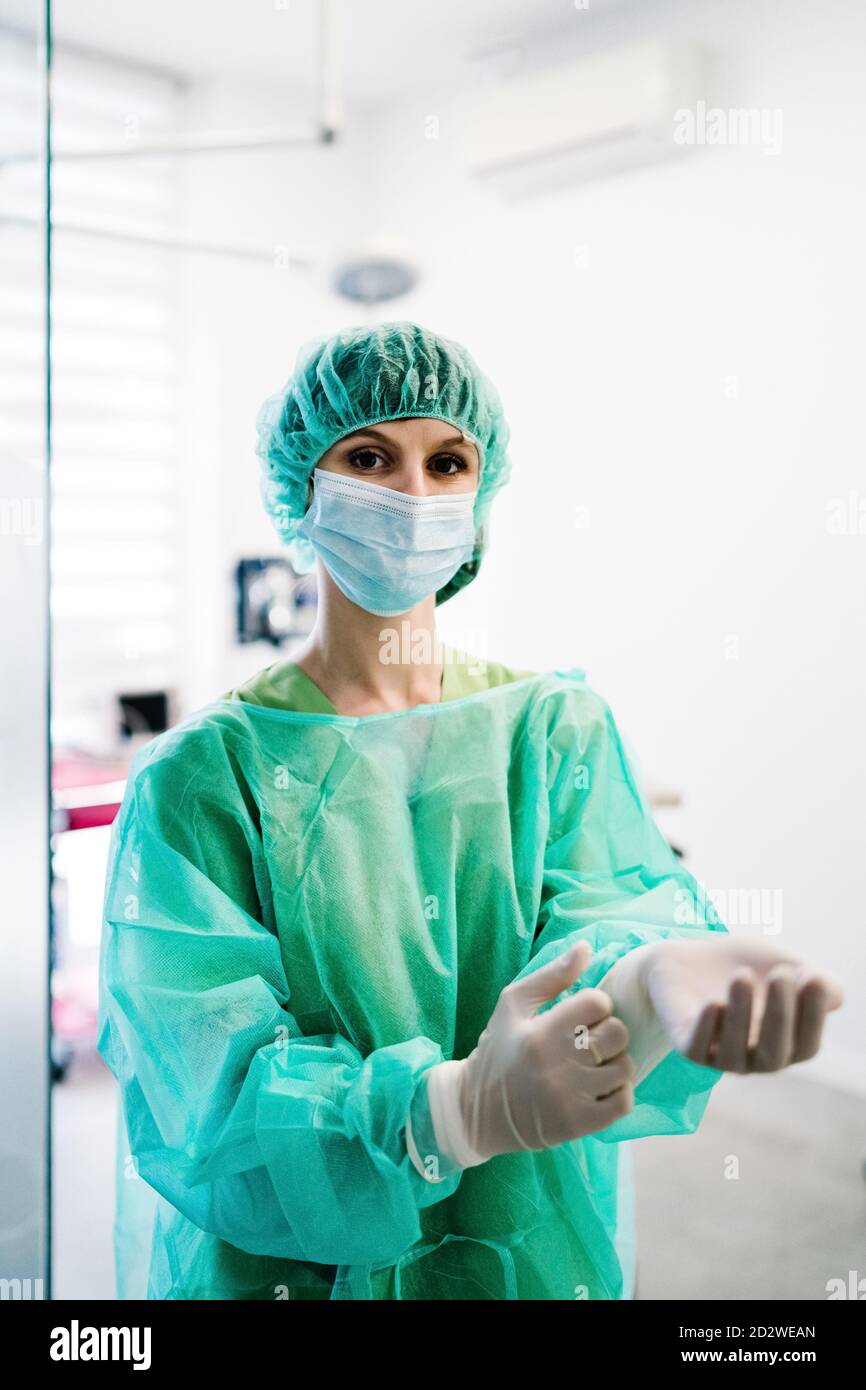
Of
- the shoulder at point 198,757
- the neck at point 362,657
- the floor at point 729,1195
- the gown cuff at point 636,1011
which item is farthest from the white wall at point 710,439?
the gown cuff at point 636,1011

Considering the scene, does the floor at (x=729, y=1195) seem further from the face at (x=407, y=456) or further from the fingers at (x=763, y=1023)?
the face at (x=407, y=456)

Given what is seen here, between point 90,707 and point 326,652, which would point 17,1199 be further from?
point 90,707

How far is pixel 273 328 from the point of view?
367 cm

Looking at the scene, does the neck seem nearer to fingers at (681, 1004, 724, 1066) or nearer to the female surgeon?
the female surgeon

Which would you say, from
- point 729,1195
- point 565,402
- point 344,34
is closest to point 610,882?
point 729,1195

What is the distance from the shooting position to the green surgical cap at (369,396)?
98 cm

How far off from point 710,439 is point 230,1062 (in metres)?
2.39

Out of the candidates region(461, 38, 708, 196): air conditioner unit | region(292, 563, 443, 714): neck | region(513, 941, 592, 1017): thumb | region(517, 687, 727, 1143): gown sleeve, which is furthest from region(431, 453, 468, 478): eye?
region(461, 38, 708, 196): air conditioner unit

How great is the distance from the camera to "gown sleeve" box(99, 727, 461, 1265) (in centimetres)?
84

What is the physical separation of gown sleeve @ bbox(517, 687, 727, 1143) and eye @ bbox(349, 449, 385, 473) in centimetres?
30

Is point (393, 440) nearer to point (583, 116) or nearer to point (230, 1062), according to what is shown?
point (230, 1062)

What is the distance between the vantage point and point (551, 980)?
80cm
